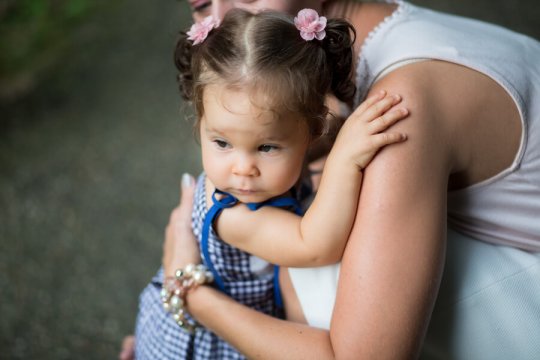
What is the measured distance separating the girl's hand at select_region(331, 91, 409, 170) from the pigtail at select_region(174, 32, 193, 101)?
38 cm

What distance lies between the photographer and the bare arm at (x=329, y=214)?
3.35 feet

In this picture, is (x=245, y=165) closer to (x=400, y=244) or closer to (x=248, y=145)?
(x=248, y=145)

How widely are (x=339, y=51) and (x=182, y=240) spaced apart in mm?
599

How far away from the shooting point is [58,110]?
10.3 ft

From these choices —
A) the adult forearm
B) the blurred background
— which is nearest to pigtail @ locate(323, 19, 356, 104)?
the adult forearm

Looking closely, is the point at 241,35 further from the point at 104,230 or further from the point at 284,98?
the point at 104,230

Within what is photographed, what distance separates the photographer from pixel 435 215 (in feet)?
3.30

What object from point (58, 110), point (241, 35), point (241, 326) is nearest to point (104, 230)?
point (58, 110)

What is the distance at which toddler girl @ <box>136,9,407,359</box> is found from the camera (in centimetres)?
106

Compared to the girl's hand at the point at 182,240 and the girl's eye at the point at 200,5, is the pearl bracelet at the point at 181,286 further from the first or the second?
the girl's eye at the point at 200,5

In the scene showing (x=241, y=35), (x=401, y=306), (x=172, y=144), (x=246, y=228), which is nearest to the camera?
(x=401, y=306)

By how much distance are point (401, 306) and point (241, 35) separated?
0.57 meters

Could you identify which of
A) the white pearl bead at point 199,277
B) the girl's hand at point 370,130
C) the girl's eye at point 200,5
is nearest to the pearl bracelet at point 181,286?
the white pearl bead at point 199,277

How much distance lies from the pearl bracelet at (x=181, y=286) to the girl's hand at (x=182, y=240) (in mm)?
24
